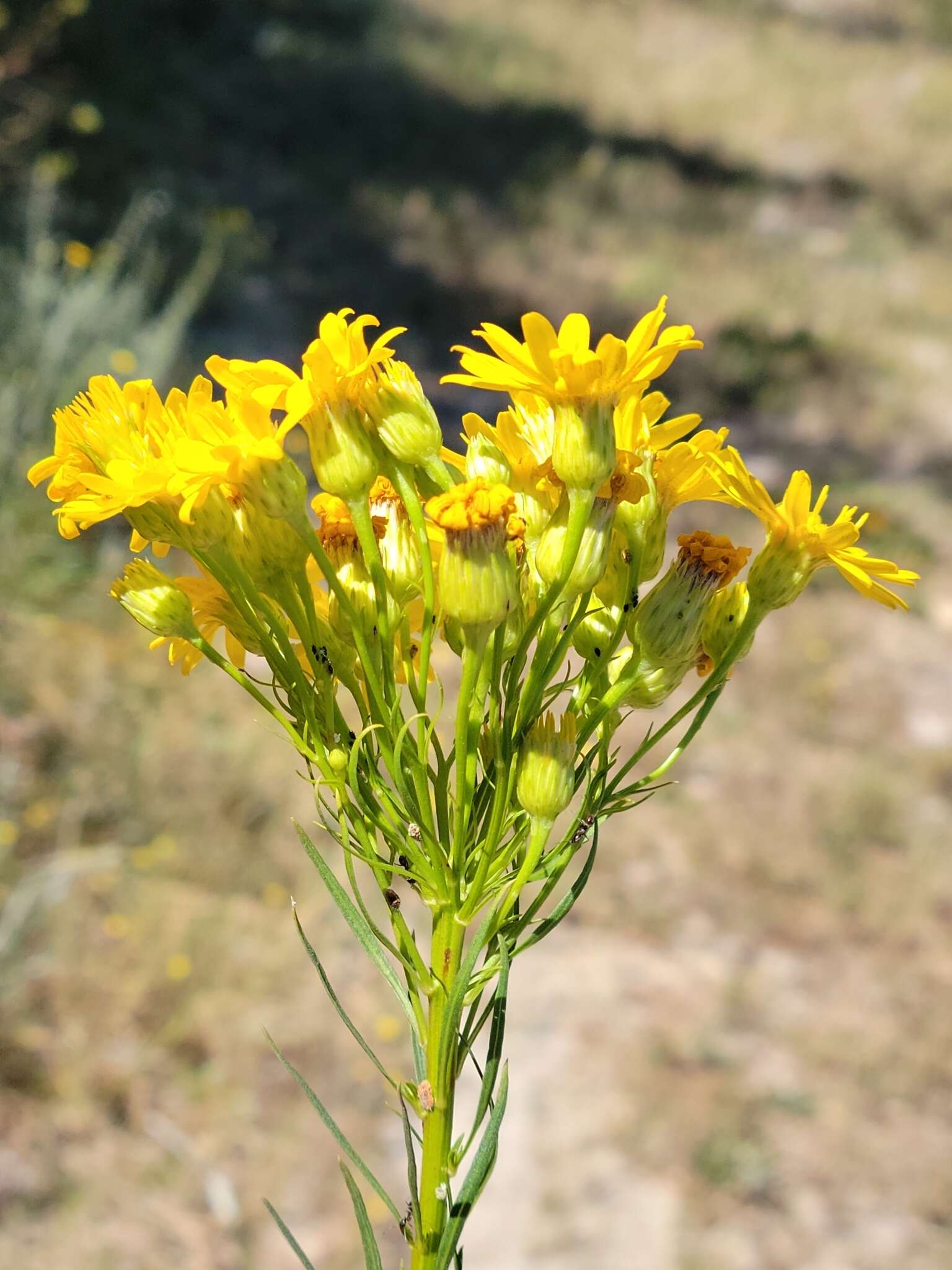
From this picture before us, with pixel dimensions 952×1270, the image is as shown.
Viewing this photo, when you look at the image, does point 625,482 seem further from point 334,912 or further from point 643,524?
point 334,912

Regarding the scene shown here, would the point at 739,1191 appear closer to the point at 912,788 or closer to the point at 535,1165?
the point at 535,1165

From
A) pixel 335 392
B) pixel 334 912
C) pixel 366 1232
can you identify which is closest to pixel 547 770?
pixel 335 392

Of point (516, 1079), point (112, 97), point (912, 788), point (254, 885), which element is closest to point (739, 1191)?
point (516, 1079)

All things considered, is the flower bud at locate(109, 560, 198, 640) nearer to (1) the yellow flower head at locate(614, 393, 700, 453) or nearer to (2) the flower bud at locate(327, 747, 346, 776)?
(2) the flower bud at locate(327, 747, 346, 776)

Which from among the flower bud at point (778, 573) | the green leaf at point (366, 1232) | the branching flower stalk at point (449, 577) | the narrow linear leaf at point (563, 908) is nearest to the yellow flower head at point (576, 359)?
the branching flower stalk at point (449, 577)

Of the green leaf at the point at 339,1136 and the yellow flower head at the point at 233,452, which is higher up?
the yellow flower head at the point at 233,452

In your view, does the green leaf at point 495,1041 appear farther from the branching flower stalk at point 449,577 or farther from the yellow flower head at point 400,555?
the yellow flower head at point 400,555

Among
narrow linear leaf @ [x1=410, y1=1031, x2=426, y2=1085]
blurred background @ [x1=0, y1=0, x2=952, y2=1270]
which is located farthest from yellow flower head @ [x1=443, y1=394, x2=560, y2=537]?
blurred background @ [x1=0, y1=0, x2=952, y2=1270]

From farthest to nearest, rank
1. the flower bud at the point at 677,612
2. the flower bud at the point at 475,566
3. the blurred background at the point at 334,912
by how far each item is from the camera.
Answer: the blurred background at the point at 334,912 < the flower bud at the point at 677,612 < the flower bud at the point at 475,566
